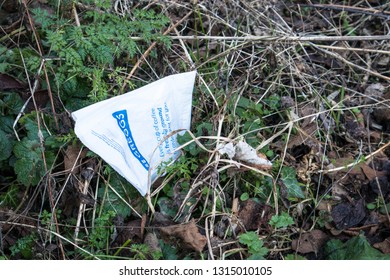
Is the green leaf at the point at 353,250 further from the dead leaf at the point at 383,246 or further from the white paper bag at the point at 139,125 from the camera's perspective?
the white paper bag at the point at 139,125

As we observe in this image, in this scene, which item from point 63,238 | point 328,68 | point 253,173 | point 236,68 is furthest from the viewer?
point 328,68

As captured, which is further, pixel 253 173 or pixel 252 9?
pixel 252 9

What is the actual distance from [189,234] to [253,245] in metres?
0.27

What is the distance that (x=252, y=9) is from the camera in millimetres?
3057

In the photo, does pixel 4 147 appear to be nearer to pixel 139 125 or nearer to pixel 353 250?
pixel 139 125

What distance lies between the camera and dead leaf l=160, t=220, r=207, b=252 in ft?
7.27

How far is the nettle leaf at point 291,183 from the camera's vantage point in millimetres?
2424

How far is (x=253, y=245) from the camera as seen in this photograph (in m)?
2.22

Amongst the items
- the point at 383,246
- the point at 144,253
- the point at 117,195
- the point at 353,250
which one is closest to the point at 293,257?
the point at 353,250

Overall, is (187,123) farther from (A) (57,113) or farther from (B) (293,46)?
(B) (293,46)

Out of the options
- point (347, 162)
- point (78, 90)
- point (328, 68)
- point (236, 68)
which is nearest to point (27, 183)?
point (78, 90)

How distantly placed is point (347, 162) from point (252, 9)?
3.45 feet

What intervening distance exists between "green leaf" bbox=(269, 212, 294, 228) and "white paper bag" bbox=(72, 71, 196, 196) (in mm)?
532

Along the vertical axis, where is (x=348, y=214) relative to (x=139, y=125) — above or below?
below
